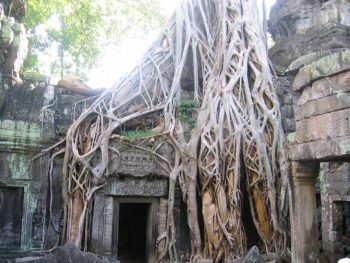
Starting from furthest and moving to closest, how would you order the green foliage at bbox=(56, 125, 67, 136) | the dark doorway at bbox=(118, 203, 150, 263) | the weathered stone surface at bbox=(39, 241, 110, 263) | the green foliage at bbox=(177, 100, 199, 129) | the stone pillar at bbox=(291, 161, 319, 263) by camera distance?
the dark doorway at bbox=(118, 203, 150, 263)
the green foliage at bbox=(177, 100, 199, 129)
the green foliage at bbox=(56, 125, 67, 136)
the weathered stone surface at bbox=(39, 241, 110, 263)
the stone pillar at bbox=(291, 161, 319, 263)

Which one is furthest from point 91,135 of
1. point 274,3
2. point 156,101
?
point 274,3

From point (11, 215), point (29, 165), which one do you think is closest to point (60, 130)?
point (29, 165)

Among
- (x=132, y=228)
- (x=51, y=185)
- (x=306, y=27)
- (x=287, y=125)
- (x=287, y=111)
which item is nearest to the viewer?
(x=51, y=185)

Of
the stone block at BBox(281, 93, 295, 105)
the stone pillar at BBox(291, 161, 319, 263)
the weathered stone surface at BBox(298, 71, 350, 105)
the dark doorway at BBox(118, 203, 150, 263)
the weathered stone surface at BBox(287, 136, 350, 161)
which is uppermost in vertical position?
the stone block at BBox(281, 93, 295, 105)

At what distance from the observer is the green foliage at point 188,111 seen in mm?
7466

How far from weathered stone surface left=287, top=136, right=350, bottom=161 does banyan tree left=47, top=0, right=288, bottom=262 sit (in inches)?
98.3

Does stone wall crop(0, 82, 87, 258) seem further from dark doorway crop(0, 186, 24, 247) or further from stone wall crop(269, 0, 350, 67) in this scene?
stone wall crop(269, 0, 350, 67)

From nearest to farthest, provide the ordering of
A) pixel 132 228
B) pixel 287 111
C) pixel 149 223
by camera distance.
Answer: pixel 149 223
pixel 287 111
pixel 132 228

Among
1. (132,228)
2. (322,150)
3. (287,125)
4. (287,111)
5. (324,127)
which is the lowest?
(132,228)

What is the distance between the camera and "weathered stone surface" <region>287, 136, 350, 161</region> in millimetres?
3580

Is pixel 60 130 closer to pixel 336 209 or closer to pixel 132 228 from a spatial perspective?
pixel 132 228

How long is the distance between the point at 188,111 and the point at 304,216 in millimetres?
3824

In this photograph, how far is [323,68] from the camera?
3.81m

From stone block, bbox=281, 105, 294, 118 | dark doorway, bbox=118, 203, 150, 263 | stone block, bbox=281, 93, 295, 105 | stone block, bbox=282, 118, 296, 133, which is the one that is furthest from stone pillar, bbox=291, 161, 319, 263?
dark doorway, bbox=118, 203, 150, 263
